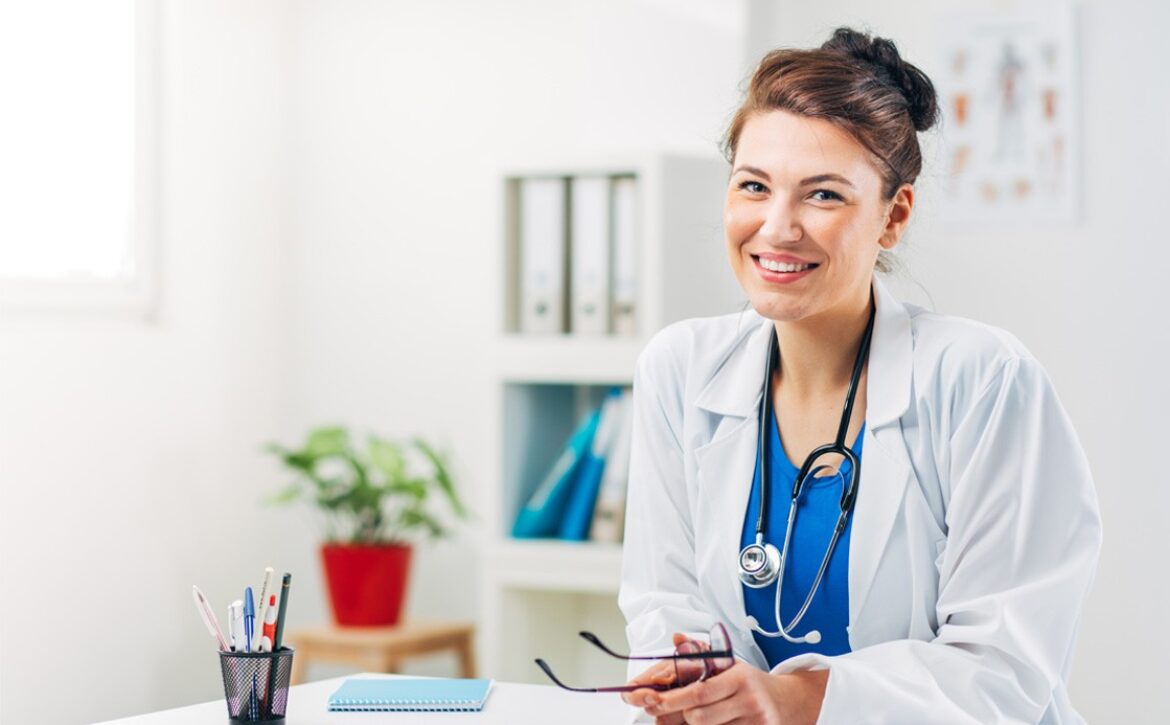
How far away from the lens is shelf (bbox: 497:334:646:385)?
3.14 meters

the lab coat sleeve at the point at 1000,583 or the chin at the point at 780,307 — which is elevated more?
the chin at the point at 780,307

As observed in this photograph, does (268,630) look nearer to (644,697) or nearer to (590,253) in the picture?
(644,697)

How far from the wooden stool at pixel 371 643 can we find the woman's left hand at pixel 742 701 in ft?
6.27

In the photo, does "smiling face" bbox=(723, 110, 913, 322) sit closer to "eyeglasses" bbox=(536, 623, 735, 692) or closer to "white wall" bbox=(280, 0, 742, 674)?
"eyeglasses" bbox=(536, 623, 735, 692)

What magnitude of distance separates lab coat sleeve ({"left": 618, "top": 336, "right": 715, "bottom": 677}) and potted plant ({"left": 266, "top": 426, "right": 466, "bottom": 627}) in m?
1.58

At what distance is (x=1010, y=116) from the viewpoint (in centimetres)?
339

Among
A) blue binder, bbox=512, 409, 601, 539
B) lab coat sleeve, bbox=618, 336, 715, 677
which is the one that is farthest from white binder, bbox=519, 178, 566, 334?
lab coat sleeve, bbox=618, 336, 715, 677

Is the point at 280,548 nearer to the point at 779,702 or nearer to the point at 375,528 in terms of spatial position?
the point at 375,528

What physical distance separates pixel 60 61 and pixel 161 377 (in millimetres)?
806

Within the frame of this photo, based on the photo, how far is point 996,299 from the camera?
3395 mm

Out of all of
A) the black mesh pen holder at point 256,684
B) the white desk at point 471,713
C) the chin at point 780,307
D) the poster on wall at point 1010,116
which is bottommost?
the white desk at point 471,713

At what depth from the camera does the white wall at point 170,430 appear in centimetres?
325

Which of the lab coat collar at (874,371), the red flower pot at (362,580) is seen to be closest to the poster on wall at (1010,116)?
the red flower pot at (362,580)

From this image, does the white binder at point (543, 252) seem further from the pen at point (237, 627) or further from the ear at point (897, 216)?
the pen at point (237, 627)
